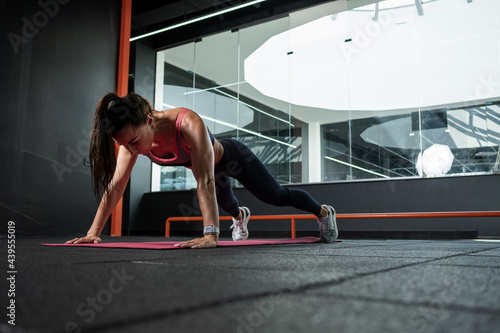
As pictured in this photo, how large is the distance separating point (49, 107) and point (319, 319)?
4.78m

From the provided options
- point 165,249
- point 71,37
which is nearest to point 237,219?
point 165,249

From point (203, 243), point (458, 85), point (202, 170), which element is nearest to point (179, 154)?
point (202, 170)

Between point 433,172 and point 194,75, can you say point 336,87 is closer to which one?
point 433,172

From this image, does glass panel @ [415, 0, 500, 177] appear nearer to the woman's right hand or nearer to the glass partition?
the glass partition

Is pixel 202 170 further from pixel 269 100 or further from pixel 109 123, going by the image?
pixel 269 100

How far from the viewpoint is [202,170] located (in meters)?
1.89

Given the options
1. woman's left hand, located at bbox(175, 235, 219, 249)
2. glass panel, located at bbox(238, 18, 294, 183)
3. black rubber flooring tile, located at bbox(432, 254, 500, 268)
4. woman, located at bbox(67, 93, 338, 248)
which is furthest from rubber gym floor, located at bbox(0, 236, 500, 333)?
glass panel, located at bbox(238, 18, 294, 183)

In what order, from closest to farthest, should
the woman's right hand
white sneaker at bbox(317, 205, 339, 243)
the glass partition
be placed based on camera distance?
1. the woman's right hand
2. white sneaker at bbox(317, 205, 339, 243)
3. the glass partition

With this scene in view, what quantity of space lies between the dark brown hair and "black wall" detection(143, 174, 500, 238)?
361cm

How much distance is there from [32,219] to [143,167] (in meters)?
2.53

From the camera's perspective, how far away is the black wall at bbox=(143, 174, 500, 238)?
4.45 m

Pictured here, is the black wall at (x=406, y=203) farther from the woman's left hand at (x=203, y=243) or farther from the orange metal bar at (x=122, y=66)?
the woman's left hand at (x=203, y=243)

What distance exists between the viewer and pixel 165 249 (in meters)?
1.80

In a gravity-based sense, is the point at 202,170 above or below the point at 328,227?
above
